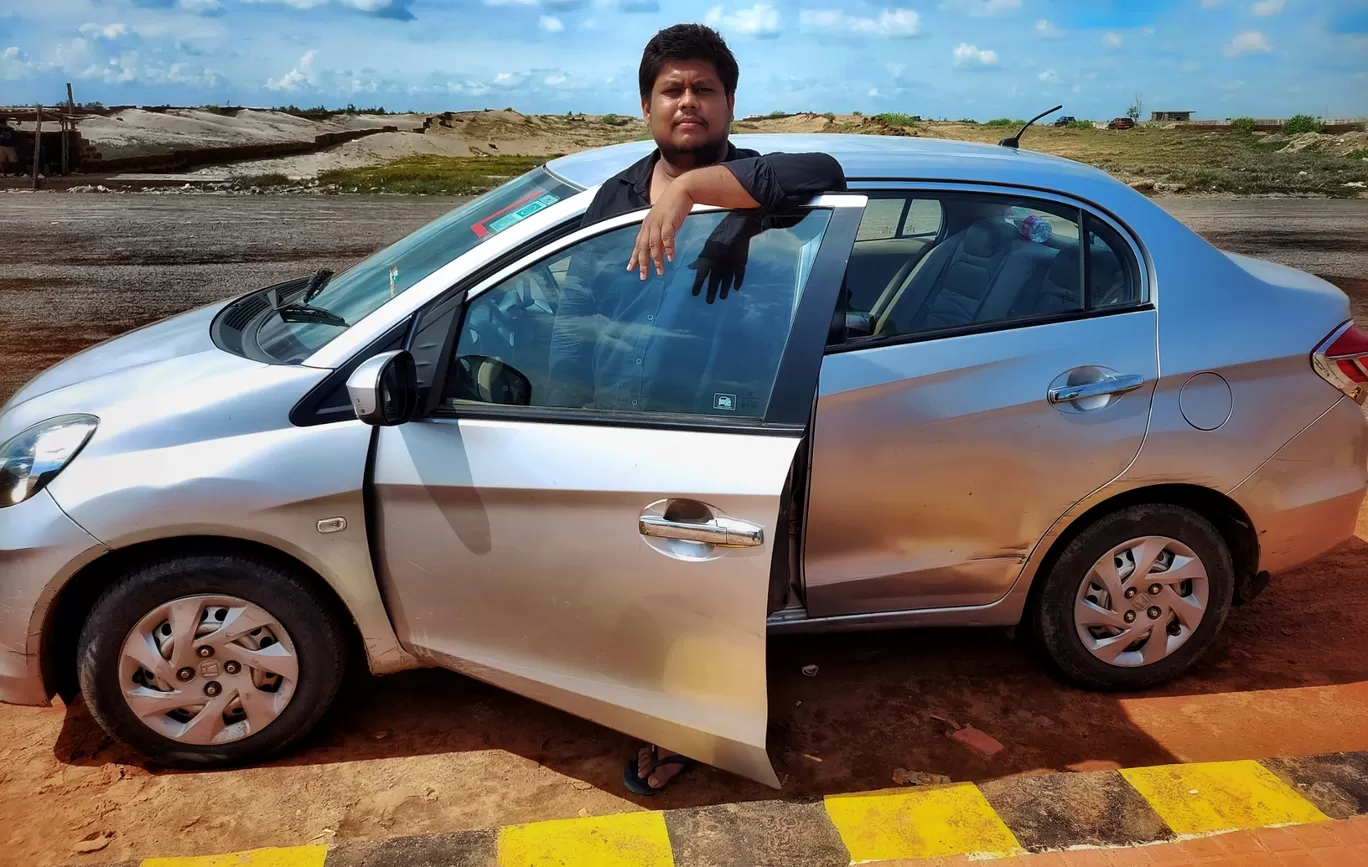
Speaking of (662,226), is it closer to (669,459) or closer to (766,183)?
(766,183)

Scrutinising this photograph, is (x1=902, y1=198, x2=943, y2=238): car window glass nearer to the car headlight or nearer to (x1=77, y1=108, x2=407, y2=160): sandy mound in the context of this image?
the car headlight

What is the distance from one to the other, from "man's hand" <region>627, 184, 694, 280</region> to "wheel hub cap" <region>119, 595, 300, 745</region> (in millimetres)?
1483

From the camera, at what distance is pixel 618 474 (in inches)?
99.5

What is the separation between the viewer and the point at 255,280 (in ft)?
38.0

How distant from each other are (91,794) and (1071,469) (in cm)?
314

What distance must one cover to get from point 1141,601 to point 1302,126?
6144 cm

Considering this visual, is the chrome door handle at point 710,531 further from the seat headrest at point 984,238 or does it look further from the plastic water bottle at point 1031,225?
the plastic water bottle at point 1031,225

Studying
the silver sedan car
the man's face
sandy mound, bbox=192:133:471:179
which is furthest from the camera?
sandy mound, bbox=192:133:471:179

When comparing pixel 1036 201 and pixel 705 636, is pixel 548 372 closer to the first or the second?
pixel 705 636

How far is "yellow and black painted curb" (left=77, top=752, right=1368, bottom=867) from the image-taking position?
8.11ft

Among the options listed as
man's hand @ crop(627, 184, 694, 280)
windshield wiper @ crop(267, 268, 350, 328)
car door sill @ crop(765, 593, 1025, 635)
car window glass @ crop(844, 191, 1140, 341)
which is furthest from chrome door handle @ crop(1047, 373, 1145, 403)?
windshield wiper @ crop(267, 268, 350, 328)

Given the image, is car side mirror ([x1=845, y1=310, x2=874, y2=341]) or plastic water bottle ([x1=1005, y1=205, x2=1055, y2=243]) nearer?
car side mirror ([x1=845, y1=310, x2=874, y2=341])

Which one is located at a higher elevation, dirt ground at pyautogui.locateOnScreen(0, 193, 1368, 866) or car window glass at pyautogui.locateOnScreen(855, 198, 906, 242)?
car window glass at pyautogui.locateOnScreen(855, 198, 906, 242)

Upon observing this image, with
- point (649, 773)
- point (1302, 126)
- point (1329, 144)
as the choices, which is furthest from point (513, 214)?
point (1302, 126)
